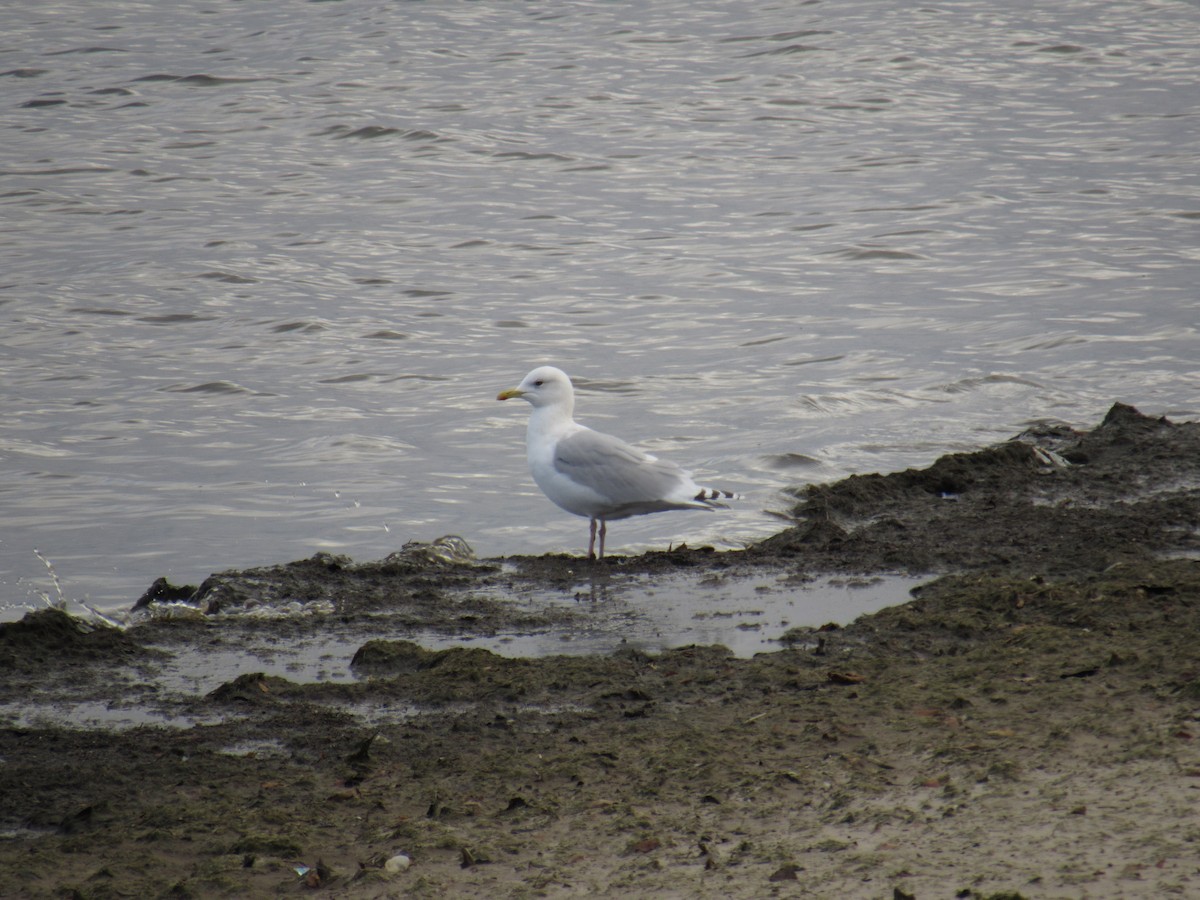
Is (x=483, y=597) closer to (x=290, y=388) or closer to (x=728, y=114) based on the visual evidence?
(x=290, y=388)

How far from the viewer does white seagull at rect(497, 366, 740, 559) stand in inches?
292

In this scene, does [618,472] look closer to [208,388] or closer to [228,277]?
[208,388]

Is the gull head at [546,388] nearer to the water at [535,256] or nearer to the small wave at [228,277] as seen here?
the water at [535,256]

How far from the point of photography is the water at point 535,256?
9.36 meters

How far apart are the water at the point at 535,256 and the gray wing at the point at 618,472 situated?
0.83m

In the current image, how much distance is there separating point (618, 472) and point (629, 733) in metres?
2.83

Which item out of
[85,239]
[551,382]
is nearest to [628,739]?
[551,382]

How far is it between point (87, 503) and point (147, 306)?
4.97 m

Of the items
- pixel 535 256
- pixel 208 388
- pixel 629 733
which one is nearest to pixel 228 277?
pixel 535 256

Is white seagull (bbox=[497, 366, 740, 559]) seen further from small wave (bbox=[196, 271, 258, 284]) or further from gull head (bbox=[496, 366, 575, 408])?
small wave (bbox=[196, 271, 258, 284])

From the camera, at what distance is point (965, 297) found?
13.3 m

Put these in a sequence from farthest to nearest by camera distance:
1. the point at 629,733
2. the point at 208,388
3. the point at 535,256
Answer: the point at 535,256 < the point at 208,388 < the point at 629,733

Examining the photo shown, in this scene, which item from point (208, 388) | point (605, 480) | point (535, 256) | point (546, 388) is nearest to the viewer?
point (605, 480)

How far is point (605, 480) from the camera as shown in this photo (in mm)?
7398
